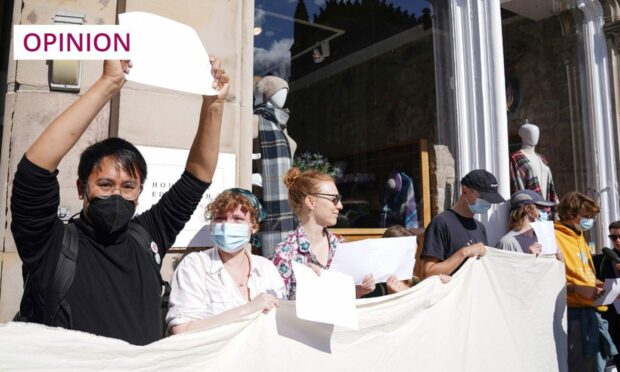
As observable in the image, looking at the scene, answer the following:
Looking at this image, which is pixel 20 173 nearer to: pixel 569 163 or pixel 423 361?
pixel 423 361

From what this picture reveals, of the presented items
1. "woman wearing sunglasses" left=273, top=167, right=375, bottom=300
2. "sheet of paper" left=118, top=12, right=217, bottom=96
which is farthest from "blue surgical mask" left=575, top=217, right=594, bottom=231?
"sheet of paper" left=118, top=12, right=217, bottom=96

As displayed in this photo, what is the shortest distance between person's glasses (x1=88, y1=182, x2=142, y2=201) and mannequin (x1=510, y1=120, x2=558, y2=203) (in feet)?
14.5

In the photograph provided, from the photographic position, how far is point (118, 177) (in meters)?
1.62

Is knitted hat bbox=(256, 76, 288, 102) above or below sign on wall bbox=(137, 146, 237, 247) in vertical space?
above

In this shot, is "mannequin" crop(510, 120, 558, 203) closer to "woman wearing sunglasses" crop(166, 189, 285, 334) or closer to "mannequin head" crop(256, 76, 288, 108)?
"mannequin head" crop(256, 76, 288, 108)

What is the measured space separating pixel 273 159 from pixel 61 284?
7.57 feet

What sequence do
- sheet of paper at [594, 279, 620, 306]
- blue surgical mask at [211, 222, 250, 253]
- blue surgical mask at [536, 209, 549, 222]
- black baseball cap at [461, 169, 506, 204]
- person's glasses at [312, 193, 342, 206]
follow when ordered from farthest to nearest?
blue surgical mask at [536, 209, 549, 222] → sheet of paper at [594, 279, 620, 306] → black baseball cap at [461, 169, 506, 204] → person's glasses at [312, 193, 342, 206] → blue surgical mask at [211, 222, 250, 253]

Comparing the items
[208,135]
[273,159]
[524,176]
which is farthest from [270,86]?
[524,176]

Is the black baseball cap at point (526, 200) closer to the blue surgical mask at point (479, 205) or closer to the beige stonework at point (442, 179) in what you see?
the blue surgical mask at point (479, 205)

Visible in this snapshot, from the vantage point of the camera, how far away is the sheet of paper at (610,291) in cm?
340

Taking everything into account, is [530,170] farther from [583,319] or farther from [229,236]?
[229,236]

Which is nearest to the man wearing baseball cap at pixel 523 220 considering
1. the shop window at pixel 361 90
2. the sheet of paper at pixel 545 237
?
the sheet of paper at pixel 545 237

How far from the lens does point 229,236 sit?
2107mm

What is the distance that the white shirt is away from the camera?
1.92 metres
